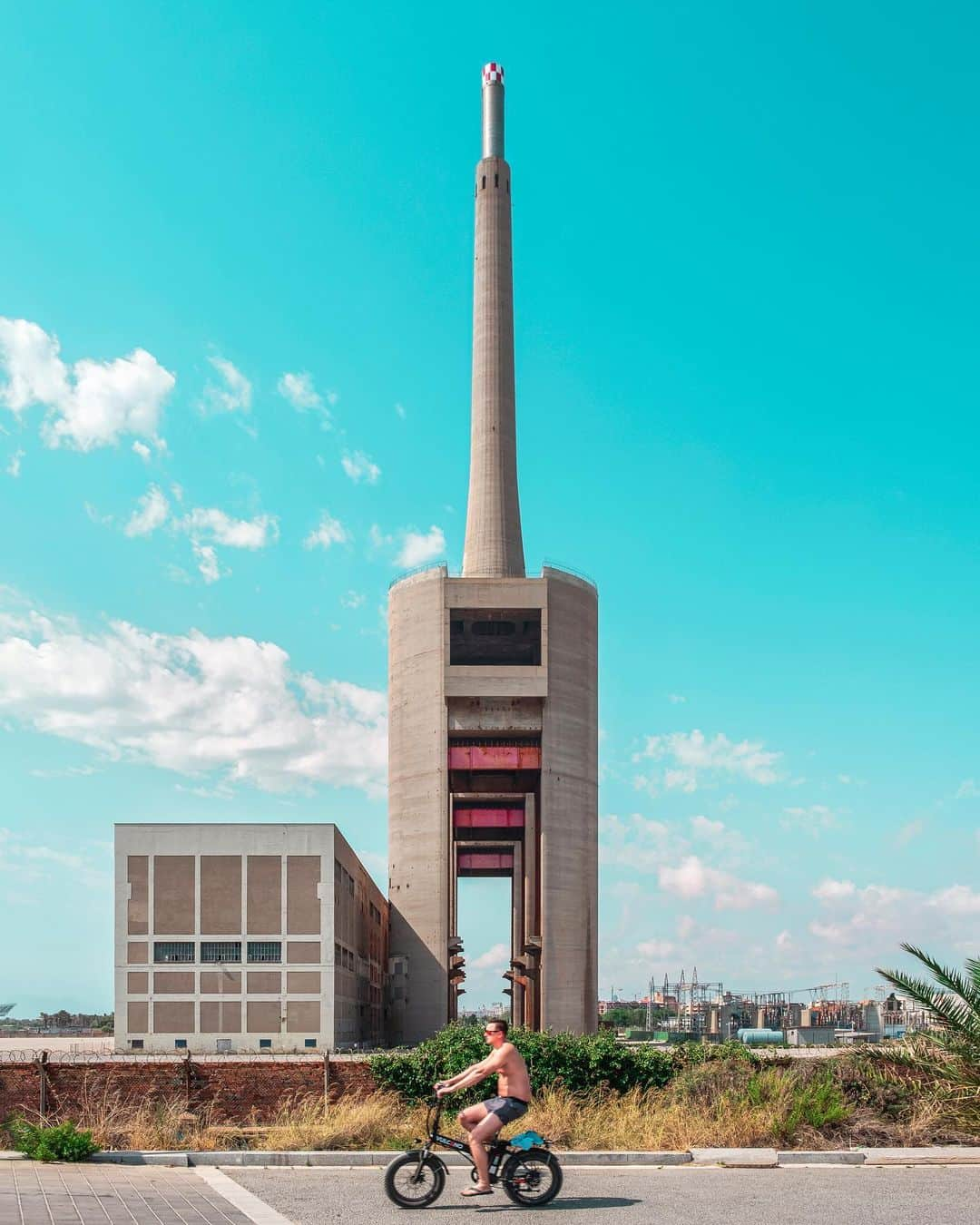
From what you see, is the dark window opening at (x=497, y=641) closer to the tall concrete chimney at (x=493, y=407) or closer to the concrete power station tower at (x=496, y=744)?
the concrete power station tower at (x=496, y=744)

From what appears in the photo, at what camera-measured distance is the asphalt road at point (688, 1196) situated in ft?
43.8

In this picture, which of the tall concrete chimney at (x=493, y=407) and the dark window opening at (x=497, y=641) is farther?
the tall concrete chimney at (x=493, y=407)

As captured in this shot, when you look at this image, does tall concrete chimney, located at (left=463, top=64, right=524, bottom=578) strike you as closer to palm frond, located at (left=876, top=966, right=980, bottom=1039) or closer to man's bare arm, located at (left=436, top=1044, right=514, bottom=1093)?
palm frond, located at (left=876, top=966, right=980, bottom=1039)

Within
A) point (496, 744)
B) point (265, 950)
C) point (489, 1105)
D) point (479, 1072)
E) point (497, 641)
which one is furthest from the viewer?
point (497, 641)

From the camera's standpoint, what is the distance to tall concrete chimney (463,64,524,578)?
82.2 m

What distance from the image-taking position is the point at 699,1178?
1577 cm

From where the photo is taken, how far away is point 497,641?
81.4 m

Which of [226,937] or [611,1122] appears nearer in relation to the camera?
[611,1122]

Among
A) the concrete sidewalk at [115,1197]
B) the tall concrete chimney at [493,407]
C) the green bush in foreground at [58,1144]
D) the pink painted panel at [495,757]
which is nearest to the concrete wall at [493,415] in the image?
the tall concrete chimney at [493,407]

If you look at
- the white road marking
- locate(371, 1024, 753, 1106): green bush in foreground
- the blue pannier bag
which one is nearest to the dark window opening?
locate(371, 1024, 753, 1106): green bush in foreground

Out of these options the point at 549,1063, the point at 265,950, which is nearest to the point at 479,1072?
the point at 549,1063

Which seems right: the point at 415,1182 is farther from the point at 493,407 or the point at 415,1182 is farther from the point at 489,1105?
the point at 493,407

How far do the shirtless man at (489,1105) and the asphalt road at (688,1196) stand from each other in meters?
0.42

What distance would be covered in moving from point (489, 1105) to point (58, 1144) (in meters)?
5.90
